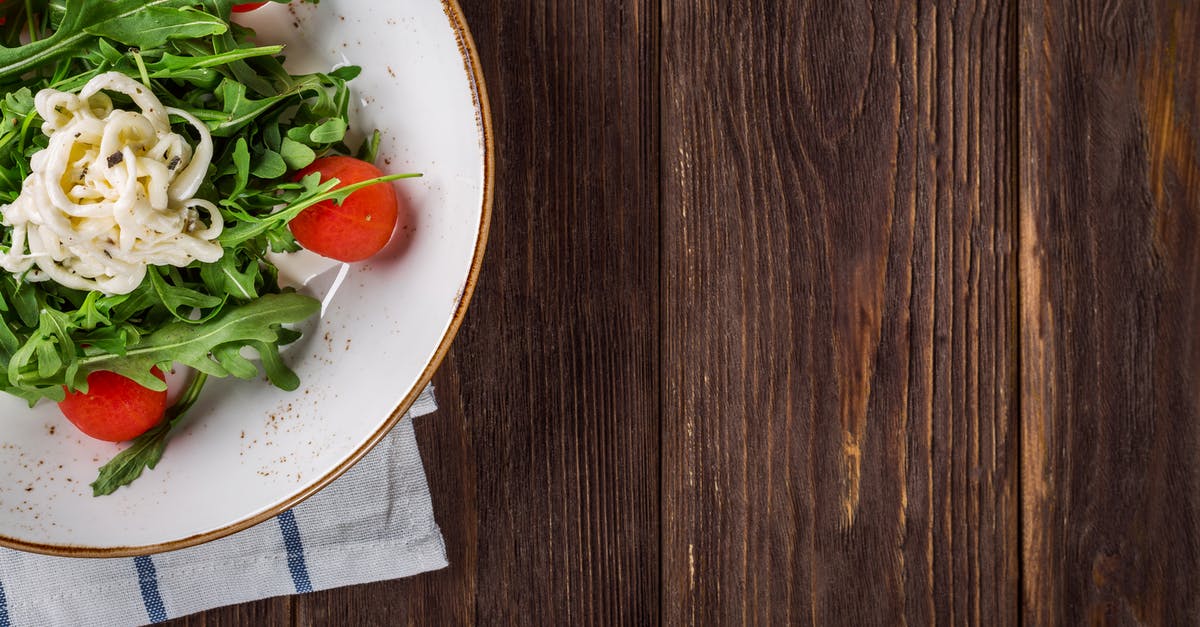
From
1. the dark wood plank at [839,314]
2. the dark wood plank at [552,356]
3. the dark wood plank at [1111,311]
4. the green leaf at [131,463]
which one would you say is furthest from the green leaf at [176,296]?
the dark wood plank at [1111,311]

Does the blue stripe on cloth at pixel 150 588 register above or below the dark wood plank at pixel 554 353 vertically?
below

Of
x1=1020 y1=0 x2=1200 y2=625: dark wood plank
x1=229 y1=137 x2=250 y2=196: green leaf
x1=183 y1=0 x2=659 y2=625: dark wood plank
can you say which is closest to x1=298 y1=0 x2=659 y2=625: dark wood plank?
x1=183 y1=0 x2=659 y2=625: dark wood plank

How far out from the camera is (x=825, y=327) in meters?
0.81

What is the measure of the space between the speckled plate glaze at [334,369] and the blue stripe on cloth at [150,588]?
11cm

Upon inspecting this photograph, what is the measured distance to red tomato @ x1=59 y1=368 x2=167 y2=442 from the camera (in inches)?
25.8

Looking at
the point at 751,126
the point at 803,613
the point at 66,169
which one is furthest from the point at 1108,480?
the point at 66,169

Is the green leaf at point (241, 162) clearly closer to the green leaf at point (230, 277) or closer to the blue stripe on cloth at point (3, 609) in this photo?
the green leaf at point (230, 277)

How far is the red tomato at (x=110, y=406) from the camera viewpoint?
0.66 m

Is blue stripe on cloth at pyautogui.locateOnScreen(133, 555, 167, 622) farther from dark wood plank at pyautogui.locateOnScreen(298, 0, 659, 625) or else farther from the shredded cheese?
the shredded cheese

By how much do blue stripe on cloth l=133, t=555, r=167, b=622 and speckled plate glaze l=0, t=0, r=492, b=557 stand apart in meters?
0.11

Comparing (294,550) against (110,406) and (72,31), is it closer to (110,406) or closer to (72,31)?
(110,406)

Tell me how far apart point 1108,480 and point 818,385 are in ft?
0.93

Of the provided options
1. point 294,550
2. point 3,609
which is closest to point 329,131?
point 294,550

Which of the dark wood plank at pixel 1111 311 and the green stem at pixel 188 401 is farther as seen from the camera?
the dark wood plank at pixel 1111 311
